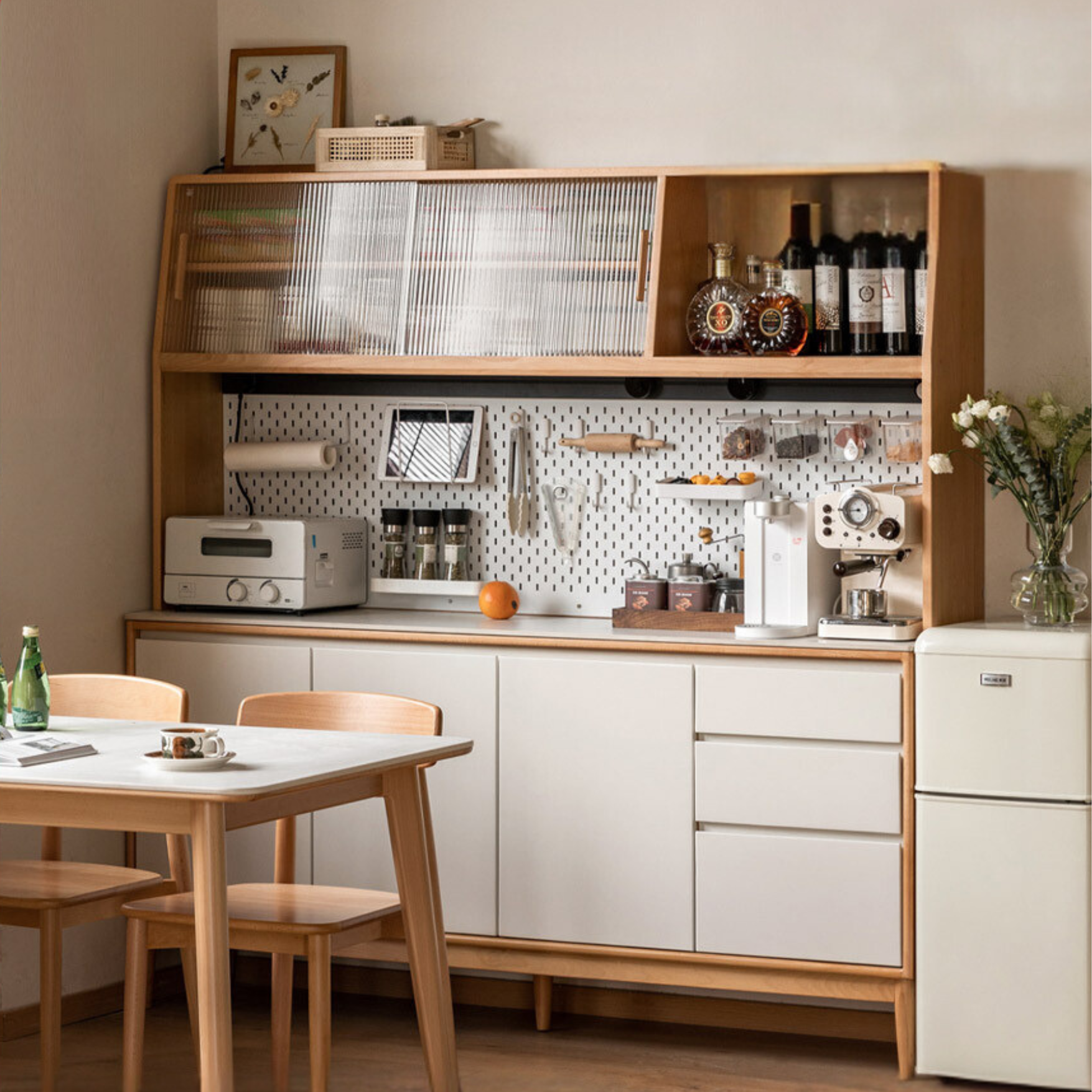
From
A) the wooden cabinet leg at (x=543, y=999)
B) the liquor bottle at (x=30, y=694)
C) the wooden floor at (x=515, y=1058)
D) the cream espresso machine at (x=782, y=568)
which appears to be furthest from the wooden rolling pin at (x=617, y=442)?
the liquor bottle at (x=30, y=694)

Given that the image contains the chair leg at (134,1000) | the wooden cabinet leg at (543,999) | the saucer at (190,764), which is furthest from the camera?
the wooden cabinet leg at (543,999)

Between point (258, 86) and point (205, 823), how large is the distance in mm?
2705

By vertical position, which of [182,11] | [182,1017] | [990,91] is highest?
[182,11]

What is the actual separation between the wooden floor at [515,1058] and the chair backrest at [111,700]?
0.60m

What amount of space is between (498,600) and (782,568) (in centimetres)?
77

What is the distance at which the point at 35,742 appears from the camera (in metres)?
3.22

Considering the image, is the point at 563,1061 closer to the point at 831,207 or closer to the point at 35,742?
the point at 35,742

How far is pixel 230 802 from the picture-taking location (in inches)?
113

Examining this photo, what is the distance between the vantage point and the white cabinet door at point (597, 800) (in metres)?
4.16

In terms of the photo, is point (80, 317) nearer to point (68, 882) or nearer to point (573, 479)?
point (573, 479)

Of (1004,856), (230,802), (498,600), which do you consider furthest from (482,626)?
(230,802)

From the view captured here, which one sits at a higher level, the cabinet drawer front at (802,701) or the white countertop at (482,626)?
the white countertop at (482,626)

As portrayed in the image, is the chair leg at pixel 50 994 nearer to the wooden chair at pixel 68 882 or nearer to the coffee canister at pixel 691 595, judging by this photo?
the wooden chair at pixel 68 882

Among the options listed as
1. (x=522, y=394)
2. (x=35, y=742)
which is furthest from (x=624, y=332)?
(x=35, y=742)
